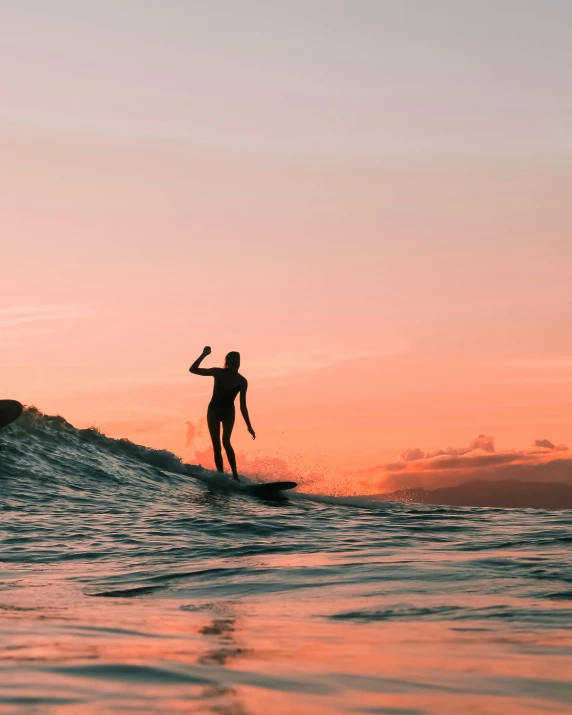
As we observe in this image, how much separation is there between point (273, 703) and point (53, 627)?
2164 mm

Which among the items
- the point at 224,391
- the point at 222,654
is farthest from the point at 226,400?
the point at 222,654

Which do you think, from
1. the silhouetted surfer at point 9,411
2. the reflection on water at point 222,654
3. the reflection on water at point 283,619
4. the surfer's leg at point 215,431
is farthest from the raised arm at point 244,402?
the reflection on water at point 222,654

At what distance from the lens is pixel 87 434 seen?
19984 millimetres

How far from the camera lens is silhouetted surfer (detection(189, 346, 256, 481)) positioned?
1577cm

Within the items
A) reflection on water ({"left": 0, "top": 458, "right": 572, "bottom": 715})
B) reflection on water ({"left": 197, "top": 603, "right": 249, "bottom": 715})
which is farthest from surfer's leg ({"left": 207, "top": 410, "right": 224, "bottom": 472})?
reflection on water ({"left": 197, "top": 603, "right": 249, "bottom": 715})

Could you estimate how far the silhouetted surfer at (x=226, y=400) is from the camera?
51.7ft

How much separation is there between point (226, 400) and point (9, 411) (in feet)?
16.5

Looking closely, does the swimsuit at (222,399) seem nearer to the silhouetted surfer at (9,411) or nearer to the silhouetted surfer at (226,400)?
the silhouetted surfer at (226,400)

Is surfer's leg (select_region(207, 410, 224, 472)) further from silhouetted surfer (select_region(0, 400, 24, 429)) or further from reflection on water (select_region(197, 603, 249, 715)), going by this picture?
reflection on water (select_region(197, 603, 249, 715))

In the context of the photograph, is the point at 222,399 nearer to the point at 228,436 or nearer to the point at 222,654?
the point at 228,436

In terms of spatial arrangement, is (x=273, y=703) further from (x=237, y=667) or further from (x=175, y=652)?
(x=175, y=652)

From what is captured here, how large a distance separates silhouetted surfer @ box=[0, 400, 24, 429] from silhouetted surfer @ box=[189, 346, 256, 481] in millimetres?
4578

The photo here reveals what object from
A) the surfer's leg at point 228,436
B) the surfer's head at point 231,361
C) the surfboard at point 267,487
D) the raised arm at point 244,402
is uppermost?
the surfer's head at point 231,361

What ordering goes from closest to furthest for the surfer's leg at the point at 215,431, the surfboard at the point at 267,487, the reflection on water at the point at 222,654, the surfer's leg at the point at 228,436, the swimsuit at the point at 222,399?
the reflection on water at the point at 222,654 < the surfboard at the point at 267,487 < the swimsuit at the point at 222,399 < the surfer's leg at the point at 215,431 < the surfer's leg at the point at 228,436
